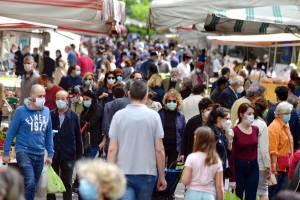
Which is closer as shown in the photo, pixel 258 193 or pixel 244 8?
pixel 258 193

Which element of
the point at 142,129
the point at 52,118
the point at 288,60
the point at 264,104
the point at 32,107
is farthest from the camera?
the point at 288,60

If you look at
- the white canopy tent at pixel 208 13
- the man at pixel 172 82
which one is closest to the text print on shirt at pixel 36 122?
the white canopy tent at pixel 208 13

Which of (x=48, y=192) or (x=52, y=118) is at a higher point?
(x=52, y=118)

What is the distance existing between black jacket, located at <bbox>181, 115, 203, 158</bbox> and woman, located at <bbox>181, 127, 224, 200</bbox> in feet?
10.4

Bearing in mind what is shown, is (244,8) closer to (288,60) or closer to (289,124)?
(289,124)

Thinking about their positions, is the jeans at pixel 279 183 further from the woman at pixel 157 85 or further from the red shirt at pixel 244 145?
the woman at pixel 157 85

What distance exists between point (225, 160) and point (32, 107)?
245 cm

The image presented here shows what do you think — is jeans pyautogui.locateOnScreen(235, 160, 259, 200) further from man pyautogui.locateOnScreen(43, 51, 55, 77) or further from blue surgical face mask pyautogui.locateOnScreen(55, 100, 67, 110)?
man pyautogui.locateOnScreen(43, 51, 55, 77)

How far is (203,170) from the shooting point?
9.32 metres

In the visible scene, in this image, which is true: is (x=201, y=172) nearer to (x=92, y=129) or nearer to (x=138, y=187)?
(x=138, y=187)

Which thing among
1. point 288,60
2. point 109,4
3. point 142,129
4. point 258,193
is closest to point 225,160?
point 258,193

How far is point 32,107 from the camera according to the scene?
1138 centimetres

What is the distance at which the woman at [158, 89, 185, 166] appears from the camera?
13.4 metres

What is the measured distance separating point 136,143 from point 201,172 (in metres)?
0.79
